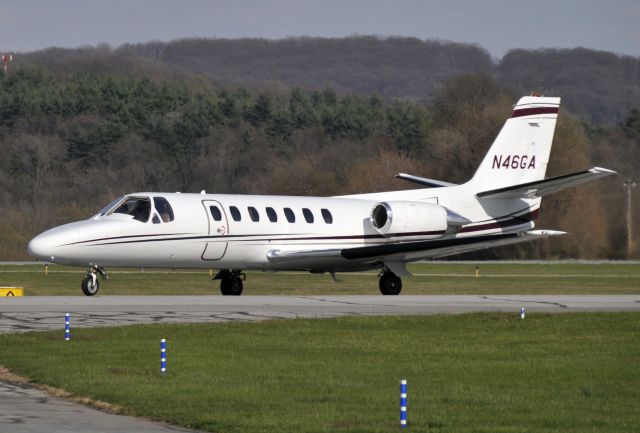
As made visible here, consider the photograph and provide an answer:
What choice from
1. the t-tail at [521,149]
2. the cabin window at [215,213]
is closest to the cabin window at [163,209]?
the cabin window at [215,213]

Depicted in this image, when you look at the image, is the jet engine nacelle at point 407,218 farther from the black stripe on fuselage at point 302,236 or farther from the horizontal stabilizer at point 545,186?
the horizontal stabilizer at point 545,186

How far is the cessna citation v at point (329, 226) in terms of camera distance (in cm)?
3209

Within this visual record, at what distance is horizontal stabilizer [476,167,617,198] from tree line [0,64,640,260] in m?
29.9

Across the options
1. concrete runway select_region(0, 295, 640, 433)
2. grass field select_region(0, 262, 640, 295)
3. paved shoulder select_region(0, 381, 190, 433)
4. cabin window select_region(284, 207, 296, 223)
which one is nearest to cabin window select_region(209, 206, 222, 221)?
cabin window select_region(284, 207, 296, 223)

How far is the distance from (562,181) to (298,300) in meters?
7.95

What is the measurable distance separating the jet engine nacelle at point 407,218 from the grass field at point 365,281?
35.4 ft

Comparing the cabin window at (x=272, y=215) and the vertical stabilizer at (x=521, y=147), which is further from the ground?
the vertical stabilizer at (x=521, y=147)

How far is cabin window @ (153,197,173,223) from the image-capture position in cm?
3275

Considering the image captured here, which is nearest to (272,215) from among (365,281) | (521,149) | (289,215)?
(289,215)

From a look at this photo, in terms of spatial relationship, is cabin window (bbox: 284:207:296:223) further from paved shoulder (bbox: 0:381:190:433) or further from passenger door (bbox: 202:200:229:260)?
paved shoulder (bbox: 0:381:190:433)

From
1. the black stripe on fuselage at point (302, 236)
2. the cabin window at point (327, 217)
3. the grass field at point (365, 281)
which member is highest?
the cabin window at point (327, 217)

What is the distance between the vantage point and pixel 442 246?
116ft

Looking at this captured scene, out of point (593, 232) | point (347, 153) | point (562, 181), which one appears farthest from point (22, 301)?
point (347, 153)

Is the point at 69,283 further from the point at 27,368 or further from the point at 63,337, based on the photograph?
the point at 27,368
